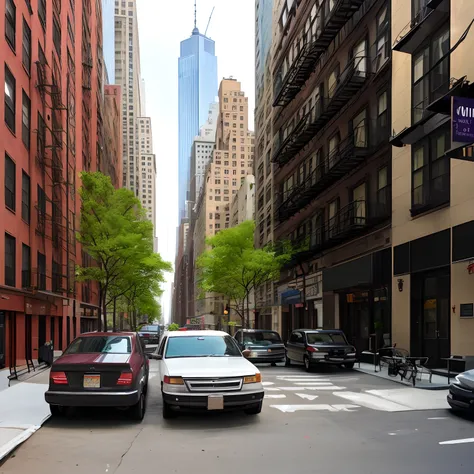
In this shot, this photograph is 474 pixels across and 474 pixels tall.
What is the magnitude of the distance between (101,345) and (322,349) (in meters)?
11.3

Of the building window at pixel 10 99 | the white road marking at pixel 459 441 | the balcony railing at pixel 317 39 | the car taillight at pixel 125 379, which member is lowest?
the white road marking at pixel 459 441

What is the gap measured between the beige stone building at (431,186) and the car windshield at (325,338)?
8.54ft

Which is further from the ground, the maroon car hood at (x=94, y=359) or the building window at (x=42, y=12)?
the building window at (x=42, y=12)

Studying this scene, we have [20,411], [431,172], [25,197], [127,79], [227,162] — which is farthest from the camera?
[127,79]

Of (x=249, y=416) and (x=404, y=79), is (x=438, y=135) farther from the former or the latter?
(x=249, y=416)

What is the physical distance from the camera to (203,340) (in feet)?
38.3

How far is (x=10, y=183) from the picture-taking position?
22.6 m

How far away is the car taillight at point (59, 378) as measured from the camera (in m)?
9.49

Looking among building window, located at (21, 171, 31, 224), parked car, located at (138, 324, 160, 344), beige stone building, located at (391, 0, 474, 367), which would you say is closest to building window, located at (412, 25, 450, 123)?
beige stone building, located at (391, 0, 474, 367)

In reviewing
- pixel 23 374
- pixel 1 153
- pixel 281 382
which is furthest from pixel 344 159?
pixel 23 374

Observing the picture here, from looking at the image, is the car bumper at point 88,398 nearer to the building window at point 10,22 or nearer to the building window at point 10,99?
the building window at point 10,99

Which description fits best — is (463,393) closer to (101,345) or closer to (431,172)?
(101,345)

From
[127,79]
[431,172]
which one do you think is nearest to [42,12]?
[431,172]

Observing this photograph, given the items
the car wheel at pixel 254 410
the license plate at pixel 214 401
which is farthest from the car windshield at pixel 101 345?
the car wheel at pixel 254 410
